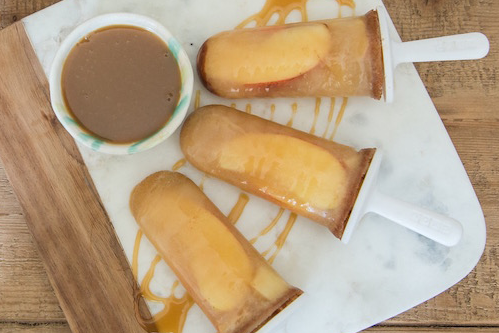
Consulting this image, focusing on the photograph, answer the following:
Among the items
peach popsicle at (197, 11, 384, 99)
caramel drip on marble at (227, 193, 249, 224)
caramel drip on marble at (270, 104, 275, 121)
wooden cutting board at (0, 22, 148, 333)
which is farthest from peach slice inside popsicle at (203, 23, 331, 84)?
wooden cutting board at (0, 22, 148, 333)

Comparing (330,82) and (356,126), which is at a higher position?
(330,82)

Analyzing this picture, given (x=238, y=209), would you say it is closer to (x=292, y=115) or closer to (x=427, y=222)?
(x=292, y=115)

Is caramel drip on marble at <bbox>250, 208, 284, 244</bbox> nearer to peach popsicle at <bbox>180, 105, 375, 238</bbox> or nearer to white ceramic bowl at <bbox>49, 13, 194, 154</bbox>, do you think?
peach popsicle at <bbox>180, 105, 375, 238</bbox>

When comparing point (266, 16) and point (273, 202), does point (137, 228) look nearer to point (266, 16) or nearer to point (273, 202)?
point (273, 202)

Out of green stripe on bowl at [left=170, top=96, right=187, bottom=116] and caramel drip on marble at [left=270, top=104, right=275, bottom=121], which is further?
caramel drip on marble at [left=270, top=104, right=275, bottom=121]

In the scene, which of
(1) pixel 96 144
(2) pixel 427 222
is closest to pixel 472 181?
(2) pixel 427 222

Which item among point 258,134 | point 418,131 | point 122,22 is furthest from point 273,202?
point 122,22
